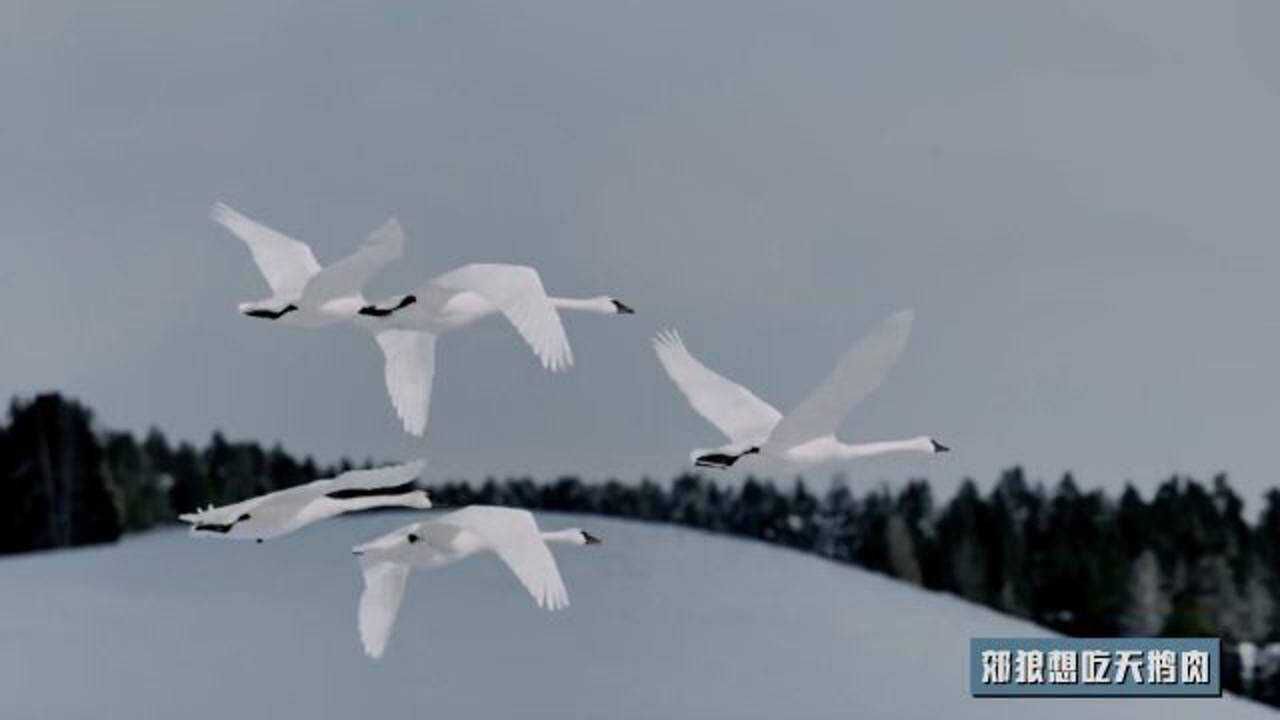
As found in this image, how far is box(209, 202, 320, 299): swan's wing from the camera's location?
16141 millimetres

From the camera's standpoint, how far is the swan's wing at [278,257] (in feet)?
53.0

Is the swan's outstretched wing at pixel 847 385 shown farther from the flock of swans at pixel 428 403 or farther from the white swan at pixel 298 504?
the white swan at pixel 298 504

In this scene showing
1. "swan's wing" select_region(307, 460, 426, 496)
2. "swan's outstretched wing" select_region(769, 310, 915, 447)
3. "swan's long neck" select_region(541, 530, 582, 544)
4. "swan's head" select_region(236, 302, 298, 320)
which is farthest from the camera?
"swan's long neck" select_region(541, 530, 582, 544)

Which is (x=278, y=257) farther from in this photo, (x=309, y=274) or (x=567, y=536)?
(x=567, y=536)

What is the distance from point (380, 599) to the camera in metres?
15.5

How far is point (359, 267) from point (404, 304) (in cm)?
37

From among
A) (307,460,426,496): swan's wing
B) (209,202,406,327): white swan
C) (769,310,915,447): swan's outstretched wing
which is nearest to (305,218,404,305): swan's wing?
(209,202,406,327): white swan

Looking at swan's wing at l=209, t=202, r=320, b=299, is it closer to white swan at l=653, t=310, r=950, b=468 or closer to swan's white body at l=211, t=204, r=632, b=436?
swan's white body at l=211, t=204, r=632, b=436

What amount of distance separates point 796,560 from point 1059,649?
7257 millimetres

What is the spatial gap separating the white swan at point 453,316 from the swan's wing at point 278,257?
25.1 inches

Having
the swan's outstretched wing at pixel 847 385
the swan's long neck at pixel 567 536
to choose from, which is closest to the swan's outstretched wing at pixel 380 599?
the swan's long neck at pixel 567 536

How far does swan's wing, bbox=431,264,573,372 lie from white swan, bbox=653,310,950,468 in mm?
1109

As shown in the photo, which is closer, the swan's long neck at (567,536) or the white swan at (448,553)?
the white swan at (448,553)

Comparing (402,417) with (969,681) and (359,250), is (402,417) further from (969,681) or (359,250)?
(969,681)
